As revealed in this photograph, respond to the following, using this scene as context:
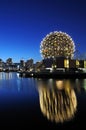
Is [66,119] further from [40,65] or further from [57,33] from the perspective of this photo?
[40,65]

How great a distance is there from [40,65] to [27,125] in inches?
3918

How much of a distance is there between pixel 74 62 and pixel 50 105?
86.9m

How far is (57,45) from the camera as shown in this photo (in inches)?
3568

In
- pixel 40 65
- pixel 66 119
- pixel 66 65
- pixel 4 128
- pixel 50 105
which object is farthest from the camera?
pixel 40 65

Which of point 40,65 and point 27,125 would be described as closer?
point 27,125

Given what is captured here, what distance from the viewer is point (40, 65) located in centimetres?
11406

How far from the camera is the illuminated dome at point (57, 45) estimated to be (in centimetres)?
8931

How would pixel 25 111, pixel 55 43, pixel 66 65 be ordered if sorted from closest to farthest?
pixel 25 111, pixel 55 43, pixel 66 65

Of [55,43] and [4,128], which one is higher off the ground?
[55,43]

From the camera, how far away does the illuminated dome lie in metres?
89.3

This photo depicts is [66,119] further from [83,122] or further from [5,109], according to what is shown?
[5,109]

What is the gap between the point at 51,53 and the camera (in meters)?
90.9

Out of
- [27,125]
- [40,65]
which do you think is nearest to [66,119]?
[27,125]

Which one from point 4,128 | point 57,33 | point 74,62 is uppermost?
point 57,33
